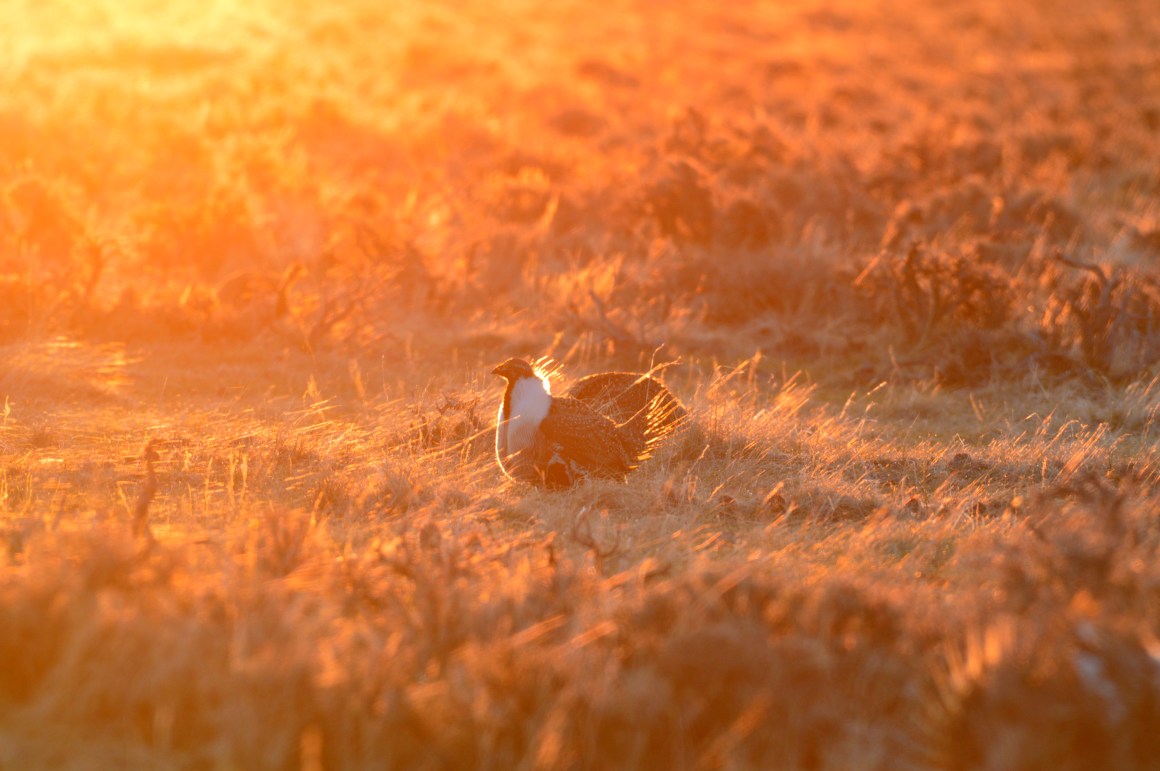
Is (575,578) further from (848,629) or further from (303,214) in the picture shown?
(303,214)

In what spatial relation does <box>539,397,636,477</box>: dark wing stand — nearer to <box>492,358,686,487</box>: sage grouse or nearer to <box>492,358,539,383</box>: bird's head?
<box>492,358,686,487</box>: sage grouse

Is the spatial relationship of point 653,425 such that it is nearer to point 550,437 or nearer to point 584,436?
point 584,436

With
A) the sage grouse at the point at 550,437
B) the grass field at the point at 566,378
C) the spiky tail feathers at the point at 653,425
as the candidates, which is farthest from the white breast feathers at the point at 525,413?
the spiky tail feathers at the point at 653,425

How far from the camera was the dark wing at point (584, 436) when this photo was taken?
236 inches

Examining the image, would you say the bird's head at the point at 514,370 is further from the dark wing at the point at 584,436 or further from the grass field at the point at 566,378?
the grass field at the point at 566,378

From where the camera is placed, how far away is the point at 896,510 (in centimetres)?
586

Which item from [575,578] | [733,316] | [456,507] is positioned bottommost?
[733,316]

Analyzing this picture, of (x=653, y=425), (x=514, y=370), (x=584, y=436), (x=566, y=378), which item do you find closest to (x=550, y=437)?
(x=584, y=436)

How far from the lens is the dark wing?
5.98m

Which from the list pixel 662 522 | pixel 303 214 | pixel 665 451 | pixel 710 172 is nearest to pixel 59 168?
pixel 303 214

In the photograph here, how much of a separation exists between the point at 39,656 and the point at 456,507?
7.69 ft

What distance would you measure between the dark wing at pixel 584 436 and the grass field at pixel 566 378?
12 centimetres

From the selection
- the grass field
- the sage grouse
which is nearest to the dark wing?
the sage grouse

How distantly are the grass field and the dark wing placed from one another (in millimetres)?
123
